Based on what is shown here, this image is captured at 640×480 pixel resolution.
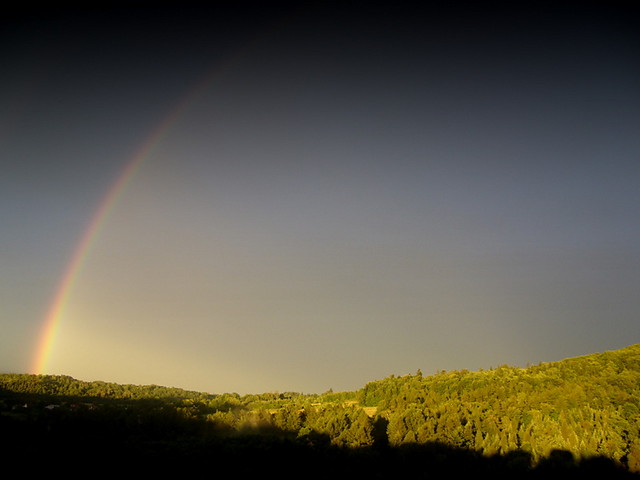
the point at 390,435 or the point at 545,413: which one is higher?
the point at 545,413

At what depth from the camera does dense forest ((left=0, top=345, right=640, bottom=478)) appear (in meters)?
16.6

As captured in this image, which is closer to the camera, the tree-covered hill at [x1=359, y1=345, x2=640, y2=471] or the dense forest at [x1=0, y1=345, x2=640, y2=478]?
the dense forest at [x1=0, y1=345, x2=640, y2=478]

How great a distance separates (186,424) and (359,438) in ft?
36.9

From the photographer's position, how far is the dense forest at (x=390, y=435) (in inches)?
652

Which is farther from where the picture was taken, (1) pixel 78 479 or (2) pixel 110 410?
(2) pixel 110 410

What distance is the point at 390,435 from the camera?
24047 millimetres

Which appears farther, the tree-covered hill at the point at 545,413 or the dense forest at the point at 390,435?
the tree-covered hill at the point at 545,413

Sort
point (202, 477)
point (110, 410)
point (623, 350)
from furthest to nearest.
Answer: point (623, 350) < point (110, 410) < point (202, 477)

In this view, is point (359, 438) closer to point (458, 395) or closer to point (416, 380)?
point (458, 395)

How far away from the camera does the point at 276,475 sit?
17672 mm

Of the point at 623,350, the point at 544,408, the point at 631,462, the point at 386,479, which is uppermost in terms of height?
the point at 623,350

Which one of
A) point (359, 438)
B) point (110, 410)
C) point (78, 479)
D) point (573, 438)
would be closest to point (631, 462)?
point (573, 438)

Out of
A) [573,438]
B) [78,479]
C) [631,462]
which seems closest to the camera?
[78,479]

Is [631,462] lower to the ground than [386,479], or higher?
higher
